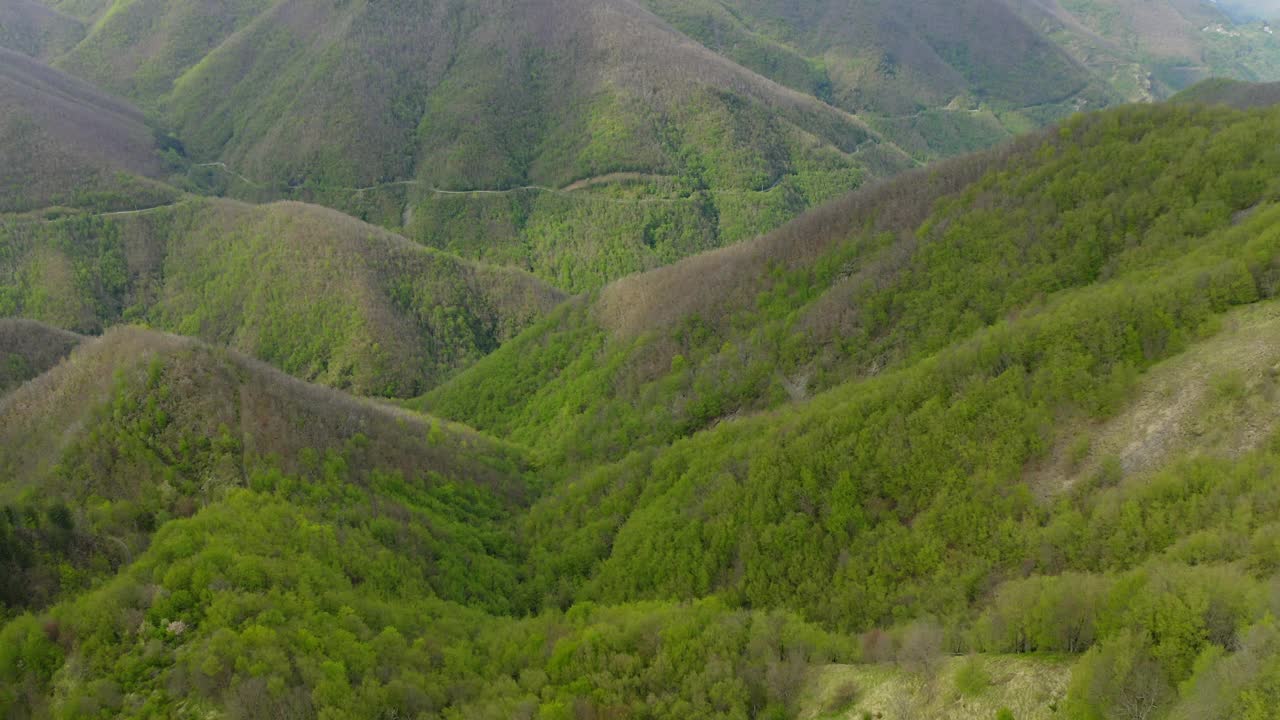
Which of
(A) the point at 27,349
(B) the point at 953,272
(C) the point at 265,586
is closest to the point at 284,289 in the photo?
(A) the point at 27,349

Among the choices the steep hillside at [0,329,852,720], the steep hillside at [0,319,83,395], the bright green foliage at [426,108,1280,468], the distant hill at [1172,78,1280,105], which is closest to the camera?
the steep hillside at [0,329,852,720]

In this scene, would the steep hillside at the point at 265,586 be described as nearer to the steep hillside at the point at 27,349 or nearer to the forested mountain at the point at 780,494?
the forested mountain at the point at 780,494

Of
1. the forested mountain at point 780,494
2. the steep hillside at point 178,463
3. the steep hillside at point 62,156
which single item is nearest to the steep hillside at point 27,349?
the forested mountain at point 780,494

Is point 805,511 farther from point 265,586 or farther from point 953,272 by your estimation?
point 953,272

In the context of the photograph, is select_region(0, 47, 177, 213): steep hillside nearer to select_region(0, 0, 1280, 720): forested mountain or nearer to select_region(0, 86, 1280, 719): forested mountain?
select_region(0, 0, 1280, 720): forested mountain

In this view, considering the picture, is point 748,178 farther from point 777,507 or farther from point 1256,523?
point 1256,523

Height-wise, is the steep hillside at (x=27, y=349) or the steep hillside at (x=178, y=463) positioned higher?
the steep hillside at (x=178, y=463)

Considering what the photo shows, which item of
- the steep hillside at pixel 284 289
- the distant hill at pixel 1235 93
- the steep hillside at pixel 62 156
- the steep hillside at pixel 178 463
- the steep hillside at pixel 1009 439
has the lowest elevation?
the steep hillside at pixel 284 289

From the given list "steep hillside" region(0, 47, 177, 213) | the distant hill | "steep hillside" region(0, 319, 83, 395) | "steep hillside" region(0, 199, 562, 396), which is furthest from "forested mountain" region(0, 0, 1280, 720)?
"steep hillside" region(0, 47, 177, 213)
